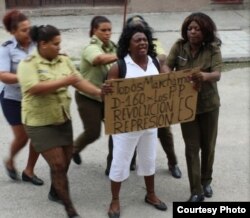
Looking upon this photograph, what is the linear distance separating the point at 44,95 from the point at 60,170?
2.07ft

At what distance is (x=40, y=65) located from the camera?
4.04 m

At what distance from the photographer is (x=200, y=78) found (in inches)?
167

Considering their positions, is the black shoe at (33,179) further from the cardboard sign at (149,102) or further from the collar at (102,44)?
the collar at (102,44)

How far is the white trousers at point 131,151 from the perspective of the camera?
14.0 feet

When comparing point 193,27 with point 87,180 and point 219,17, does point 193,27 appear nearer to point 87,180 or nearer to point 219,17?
point 87,180

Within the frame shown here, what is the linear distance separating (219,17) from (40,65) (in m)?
8.90

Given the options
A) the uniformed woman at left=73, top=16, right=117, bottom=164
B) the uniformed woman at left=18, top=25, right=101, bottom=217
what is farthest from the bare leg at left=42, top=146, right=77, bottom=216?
the uniformed woman at left=73, top=16, right=117, bottom=164

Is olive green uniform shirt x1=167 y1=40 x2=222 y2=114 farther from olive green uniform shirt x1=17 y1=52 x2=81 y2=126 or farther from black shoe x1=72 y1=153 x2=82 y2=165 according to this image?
black shoe x1=72 y1=153 x2=82 y2=165

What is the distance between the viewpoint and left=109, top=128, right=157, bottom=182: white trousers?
4.25 m

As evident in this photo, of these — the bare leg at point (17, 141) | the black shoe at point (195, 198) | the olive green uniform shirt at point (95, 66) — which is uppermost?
the olive green uniform shirt at point (95, 66)

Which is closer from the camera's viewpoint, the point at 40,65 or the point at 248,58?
the point at 40,65

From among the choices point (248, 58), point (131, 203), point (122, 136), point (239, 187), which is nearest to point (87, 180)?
point (131, 203)

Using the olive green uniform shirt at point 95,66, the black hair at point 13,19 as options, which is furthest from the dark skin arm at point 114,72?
the black hair at point 13,19

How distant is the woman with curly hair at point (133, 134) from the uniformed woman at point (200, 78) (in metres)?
0.29
